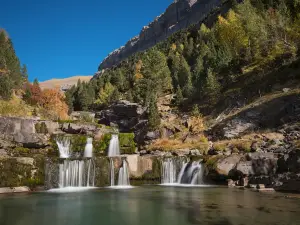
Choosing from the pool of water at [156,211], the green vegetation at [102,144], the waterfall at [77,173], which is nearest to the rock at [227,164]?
the pool of water at [156,211]

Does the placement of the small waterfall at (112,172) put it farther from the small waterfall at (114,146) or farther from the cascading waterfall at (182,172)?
the small waterfall at (114,146)

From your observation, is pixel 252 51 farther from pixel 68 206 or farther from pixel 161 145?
pixel 68 206

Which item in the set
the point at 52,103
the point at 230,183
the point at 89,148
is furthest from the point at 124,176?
the point at 52,103

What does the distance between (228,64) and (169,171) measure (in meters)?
39.1

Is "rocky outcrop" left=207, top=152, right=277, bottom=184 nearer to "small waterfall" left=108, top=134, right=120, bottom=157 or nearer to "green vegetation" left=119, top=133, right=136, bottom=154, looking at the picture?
"green vegetation" left=119, top=133, right=136, bottom=154

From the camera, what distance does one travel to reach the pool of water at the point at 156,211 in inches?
542

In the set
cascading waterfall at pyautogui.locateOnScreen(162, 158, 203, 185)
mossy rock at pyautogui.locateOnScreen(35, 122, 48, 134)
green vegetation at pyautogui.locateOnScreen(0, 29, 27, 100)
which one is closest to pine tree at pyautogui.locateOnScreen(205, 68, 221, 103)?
cascading waterfall at pyautogui.locateOnScreen(162, 158, 203, 185)

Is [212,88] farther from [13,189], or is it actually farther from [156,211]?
[156,211]

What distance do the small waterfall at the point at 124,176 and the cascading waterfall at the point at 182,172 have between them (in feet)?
14.6

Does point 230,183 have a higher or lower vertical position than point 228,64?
lower

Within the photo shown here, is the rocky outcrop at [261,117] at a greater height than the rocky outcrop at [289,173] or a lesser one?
greater

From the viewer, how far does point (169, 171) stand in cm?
3416

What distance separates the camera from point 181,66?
80062 millimetres

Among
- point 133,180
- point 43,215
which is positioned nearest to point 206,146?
point 133,180
